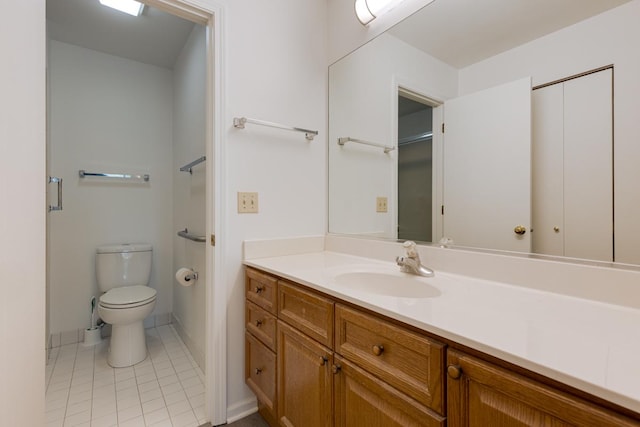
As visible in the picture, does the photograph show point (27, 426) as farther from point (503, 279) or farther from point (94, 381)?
point (503, 279)

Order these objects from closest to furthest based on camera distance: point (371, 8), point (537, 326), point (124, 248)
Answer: point (537, 326) → point (371, 8) → point (124, 248)

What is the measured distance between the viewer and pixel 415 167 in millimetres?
1400

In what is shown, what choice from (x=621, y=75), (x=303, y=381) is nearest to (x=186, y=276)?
(x=303, y=381)

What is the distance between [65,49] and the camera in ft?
7.41

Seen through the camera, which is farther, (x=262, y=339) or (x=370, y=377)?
(x=262, y=339)

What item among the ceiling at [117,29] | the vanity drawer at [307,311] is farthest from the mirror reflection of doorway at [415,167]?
the ceiling at [117,29]

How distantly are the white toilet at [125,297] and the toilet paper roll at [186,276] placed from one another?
31cm

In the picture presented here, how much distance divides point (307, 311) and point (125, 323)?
1.60 metres

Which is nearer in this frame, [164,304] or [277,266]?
[277,266]

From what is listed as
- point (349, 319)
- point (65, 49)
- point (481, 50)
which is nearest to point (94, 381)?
point (349, 319)

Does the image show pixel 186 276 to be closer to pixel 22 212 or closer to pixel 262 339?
pixel 262 339

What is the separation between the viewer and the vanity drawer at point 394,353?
2.12 feet

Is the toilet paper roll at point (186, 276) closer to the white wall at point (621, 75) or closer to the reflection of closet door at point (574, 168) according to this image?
the reflection of closet door at point (574, 168)

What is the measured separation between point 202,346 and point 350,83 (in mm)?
1952
